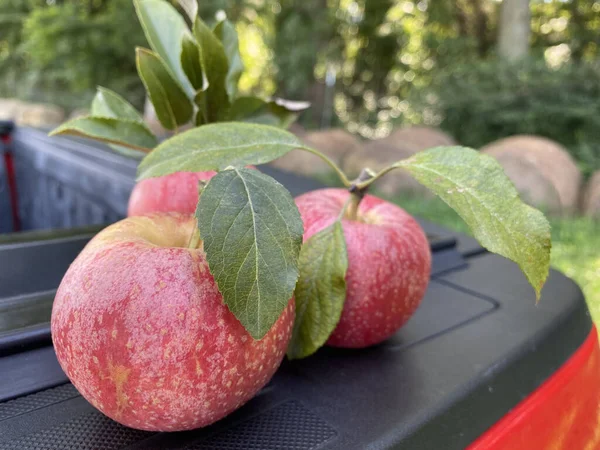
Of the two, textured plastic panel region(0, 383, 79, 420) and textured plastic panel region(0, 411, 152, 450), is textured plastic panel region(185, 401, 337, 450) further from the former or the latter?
textured plastic panel region(0, 383, 79, 420)

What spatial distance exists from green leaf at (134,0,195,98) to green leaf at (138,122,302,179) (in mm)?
331

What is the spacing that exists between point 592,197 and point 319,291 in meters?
4.46

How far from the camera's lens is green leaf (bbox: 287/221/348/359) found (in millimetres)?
631

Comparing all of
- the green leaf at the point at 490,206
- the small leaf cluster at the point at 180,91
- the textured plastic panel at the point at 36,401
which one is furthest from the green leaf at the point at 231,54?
the textured plastic panel at the point at 36,401

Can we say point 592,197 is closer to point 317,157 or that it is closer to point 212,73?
point 317,157

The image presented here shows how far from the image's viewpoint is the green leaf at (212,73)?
2.49ft

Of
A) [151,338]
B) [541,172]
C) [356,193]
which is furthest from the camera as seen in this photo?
[541,172]

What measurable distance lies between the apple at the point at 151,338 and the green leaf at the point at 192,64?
13.5 inches

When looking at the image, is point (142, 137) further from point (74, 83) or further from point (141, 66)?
point (74, 83)

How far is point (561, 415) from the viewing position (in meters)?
0.79

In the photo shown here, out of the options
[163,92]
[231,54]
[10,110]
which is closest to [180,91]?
[163,92]

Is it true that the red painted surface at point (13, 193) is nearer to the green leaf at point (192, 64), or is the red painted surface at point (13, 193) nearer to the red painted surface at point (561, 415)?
the green leaf at point (192, 64)

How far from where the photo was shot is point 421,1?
905cm

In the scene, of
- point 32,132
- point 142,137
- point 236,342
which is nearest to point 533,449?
point 236,342
